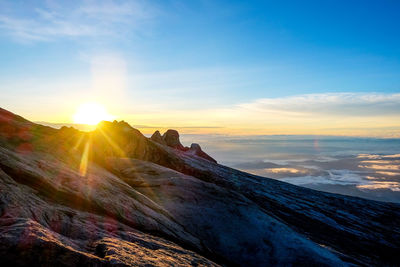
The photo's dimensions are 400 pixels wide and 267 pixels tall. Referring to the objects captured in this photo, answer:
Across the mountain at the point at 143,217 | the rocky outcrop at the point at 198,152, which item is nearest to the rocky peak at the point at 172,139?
the rocky outcrop at the point at 198,152

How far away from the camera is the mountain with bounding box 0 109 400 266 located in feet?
23.3

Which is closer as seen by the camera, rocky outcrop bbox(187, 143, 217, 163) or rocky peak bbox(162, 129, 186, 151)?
rocky outcrop bbox(187, 143, 217, 163)

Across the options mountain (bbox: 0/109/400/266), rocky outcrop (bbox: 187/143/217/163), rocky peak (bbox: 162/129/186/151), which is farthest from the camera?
rocky peak (bbox: 162/129/186/151)

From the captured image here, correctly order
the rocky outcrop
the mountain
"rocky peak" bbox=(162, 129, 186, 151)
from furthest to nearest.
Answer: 1. "rocky peak" bbox=(162, 129, 186, 151)
2. the rocky outcrop
3. the mountain

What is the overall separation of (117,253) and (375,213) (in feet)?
114

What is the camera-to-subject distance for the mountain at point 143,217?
710cm

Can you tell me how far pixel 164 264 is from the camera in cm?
771

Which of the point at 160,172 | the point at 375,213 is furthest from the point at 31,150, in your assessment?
the point at 375,213

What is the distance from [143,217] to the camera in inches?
481

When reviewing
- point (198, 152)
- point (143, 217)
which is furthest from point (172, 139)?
point (143, 217)

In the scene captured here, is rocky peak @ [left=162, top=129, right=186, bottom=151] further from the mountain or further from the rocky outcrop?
the mountain

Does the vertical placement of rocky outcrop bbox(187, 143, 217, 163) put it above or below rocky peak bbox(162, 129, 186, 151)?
below

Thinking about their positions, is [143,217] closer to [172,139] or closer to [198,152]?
[198,152]

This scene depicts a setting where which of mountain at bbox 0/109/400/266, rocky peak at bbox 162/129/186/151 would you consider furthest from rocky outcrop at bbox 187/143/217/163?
mountain at bbox 0/109/400/266
